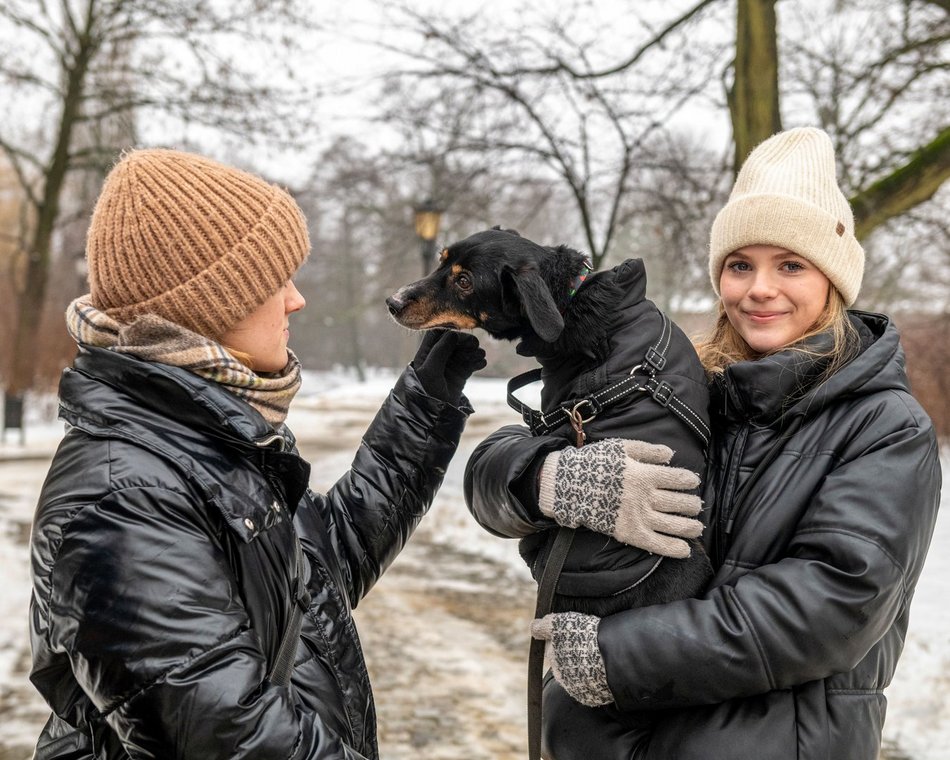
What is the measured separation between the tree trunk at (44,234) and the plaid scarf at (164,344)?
46.8 feet

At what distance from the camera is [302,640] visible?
5.68ft

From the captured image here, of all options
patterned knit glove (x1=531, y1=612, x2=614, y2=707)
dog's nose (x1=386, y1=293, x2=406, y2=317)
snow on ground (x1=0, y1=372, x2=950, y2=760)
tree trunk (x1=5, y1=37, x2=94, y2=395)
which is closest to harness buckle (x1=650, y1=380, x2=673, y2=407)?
patterned knit glove (x1=531, y1=612, x2=614, y2=707)

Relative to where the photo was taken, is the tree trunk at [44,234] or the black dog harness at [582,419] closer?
the black dog harness at [582,419]

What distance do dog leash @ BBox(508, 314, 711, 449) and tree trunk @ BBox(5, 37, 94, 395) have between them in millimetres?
14200

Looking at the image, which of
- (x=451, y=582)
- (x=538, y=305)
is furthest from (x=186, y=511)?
(x=451, y=582)

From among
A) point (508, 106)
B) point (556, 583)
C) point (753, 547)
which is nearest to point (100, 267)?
point (556, 583)

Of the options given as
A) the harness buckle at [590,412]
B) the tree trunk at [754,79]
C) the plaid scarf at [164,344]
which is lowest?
the harness buckle at [590,412]

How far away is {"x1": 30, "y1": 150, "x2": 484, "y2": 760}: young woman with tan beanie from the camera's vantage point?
1.24 meters

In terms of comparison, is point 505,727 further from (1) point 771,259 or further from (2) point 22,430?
(2) point 22,430

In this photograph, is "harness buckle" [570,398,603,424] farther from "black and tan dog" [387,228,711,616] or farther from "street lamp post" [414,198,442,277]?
"street lamp post" [414,198,442,277]

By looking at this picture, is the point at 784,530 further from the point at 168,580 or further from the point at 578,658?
the point at 168,580

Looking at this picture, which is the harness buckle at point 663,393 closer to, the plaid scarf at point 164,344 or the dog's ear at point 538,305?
the dog's ear at point 538,305

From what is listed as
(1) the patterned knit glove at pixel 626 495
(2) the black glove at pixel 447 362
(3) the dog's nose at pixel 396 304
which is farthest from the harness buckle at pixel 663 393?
(3) the dog's nose at pixel 396 304

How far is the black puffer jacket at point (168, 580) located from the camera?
124cm
